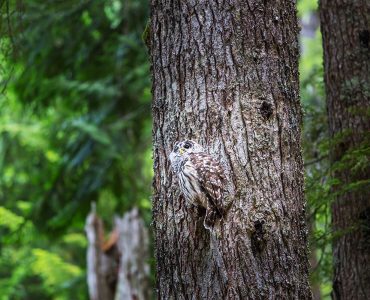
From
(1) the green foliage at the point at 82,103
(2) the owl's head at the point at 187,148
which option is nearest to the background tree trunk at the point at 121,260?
(1) the green foliage at the point at 82,103

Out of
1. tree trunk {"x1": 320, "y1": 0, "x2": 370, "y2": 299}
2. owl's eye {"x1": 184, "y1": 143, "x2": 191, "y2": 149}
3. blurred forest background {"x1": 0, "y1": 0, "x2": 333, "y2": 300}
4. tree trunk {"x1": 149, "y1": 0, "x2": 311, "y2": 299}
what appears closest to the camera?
tree trunk {"x1": 149, "y1": 0, "x2": 311, "y2": 299}

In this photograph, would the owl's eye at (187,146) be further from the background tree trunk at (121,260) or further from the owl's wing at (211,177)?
the background tree trunk at (121,260)

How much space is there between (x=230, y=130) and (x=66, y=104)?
268 inches

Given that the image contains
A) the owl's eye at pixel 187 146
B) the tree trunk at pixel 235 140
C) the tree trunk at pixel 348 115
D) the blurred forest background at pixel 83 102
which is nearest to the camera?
the tree trunk at pixel 235 140

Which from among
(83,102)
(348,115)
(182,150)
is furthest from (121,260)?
(182,150)

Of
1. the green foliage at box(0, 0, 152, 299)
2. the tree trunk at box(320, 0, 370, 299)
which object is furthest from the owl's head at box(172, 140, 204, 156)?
the green foliage at box(0, 0, 152, 299)

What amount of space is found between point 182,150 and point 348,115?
2020mm

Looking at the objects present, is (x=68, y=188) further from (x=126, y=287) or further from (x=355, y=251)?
(x=355, y=251)

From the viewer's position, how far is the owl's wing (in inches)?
137

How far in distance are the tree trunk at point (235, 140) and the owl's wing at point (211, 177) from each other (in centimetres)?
5

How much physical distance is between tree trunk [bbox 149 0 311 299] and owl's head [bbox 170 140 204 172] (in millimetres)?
54

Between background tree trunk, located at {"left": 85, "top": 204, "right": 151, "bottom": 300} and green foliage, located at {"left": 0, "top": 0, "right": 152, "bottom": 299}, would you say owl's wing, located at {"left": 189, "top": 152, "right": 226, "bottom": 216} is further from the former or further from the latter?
background tree trunk, located at {"left": 85, "top": 204, "right": 151, "bottom": 300}

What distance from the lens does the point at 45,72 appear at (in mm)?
9664

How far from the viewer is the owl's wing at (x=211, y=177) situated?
11.4ft
